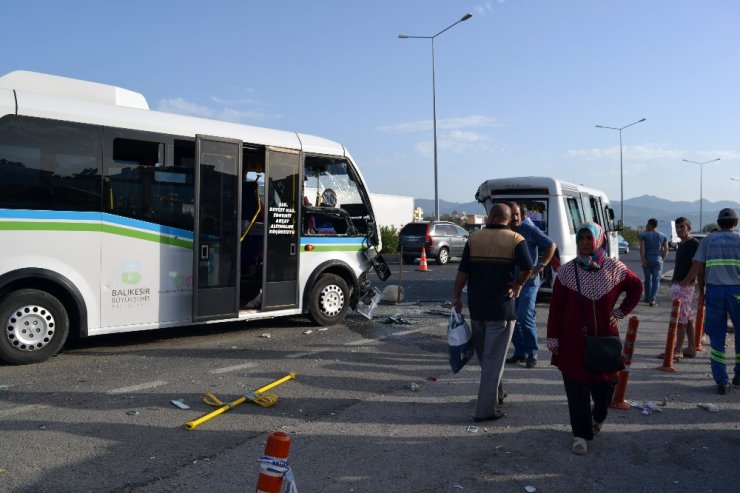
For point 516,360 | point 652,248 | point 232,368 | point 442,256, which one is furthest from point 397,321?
point 442,256

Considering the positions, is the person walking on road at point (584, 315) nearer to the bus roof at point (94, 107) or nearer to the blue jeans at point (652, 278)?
the bus roof at point (94, 107)

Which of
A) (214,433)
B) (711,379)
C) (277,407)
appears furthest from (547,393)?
(214,433)

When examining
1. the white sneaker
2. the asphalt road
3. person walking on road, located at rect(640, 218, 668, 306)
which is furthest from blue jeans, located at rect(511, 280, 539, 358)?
person walking on road, located at rect(640, 218, 668, 306)

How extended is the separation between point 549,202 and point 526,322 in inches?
227

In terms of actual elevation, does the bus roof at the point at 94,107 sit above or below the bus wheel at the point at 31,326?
above

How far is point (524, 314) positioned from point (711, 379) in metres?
2.24

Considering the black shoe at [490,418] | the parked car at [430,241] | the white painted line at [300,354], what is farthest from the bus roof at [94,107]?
the parked car at [430,241]

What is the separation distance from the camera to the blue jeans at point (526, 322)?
7477 mm

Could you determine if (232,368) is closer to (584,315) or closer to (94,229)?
(94,229)

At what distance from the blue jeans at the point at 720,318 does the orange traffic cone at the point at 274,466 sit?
18.5ft

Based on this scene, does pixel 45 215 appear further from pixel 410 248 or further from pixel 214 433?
pixel 410 248

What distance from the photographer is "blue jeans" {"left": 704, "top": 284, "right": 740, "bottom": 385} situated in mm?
6625

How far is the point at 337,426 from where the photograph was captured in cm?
543

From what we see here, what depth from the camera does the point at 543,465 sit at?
465 cm
